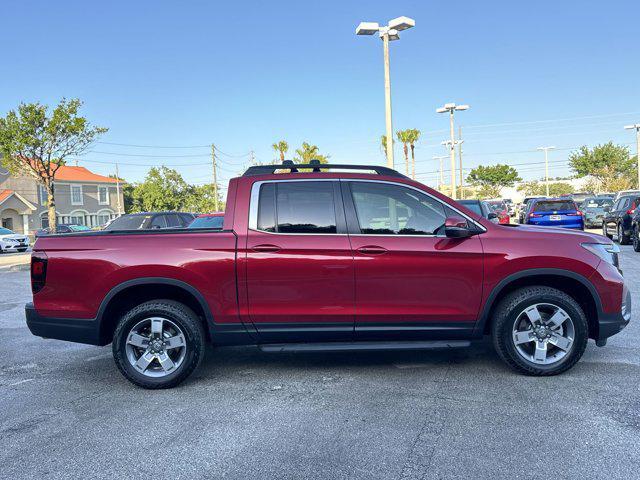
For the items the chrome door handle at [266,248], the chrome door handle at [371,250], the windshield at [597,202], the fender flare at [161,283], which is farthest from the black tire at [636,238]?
the fender flare at [161,283]

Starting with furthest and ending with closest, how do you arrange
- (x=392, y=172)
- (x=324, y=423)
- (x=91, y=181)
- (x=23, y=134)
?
(x=91, y=181) → (x=23, y=134) → (x=392, y=172) → (x=324, y=423)

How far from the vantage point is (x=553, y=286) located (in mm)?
4879

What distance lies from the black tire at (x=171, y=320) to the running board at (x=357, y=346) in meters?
0.61

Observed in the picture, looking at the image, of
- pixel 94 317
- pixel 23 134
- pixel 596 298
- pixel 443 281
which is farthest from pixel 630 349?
pixel 23 134

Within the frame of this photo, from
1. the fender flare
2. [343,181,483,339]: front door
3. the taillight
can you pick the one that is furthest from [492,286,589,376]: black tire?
the taillight

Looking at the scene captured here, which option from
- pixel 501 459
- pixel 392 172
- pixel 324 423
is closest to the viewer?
Answer: pixel 501 459

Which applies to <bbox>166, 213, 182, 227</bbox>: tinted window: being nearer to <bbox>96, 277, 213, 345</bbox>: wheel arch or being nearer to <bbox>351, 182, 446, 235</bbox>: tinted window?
<bbox>96, 277, 213, 345</bbox>: wheel arch

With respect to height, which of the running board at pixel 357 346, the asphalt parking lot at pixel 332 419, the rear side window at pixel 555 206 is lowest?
the asphalt parking lot at pixel 332 419

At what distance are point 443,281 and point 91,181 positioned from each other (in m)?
59.1

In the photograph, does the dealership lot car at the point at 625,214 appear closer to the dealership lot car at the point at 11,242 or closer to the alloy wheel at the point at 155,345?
the alloy wheel at the point at 155,345

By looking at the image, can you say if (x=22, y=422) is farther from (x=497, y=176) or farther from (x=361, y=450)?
(x=497, y=176)

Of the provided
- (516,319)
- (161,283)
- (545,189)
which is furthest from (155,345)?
(545,189)

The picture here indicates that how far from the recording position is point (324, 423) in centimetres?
387

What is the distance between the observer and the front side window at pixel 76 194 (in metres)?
55.6
